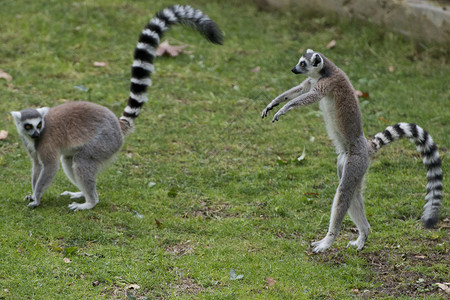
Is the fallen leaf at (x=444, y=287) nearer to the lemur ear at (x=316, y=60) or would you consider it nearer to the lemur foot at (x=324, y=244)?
the lemur foot at (x=324, y=244)

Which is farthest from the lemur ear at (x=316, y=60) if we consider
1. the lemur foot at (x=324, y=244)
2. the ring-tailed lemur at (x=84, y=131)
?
the lemur foot at (x=324, y=244)

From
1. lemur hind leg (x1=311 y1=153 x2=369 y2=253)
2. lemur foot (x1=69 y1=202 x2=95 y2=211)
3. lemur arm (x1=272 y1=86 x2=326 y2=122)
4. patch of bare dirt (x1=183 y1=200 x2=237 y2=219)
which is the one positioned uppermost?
lemur arm (x1=272 y1=86 x2=326 y2=122)

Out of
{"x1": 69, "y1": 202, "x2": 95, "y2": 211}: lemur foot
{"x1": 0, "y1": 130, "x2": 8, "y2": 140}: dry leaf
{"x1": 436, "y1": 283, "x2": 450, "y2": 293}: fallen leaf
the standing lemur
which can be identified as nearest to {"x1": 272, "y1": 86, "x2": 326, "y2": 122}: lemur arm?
the standing lemur

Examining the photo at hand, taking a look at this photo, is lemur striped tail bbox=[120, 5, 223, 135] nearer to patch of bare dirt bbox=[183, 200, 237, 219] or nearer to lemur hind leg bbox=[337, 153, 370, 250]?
patch of bare dirt bbox=[183, 200, 237, 219]

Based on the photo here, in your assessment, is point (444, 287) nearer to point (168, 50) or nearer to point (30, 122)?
point (30, 122)

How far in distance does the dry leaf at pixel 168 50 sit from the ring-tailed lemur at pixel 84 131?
13.4ft

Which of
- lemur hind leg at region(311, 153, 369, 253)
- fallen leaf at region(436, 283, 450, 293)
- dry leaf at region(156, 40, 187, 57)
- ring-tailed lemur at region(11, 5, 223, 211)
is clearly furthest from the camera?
dry leaf at region(156, 40, 187, 57)

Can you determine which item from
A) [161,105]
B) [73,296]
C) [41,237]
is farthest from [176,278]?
[161,105]

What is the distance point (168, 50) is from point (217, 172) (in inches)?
159

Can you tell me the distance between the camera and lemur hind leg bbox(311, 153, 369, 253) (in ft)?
17.9

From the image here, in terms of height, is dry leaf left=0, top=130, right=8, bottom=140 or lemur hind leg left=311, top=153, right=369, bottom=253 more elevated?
lemur hind leg left=311, top=153, right=369, bottom=253

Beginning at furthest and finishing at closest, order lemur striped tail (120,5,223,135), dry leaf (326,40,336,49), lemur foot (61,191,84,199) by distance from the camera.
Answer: dry leaf (326,40,336,49) < lemur foot (61,191,84,199) < lemur striped tail (120,5,223,135)

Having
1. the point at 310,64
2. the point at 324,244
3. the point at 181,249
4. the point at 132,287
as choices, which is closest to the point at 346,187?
the point at 324,244

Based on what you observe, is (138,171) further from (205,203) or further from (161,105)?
(161,105)
